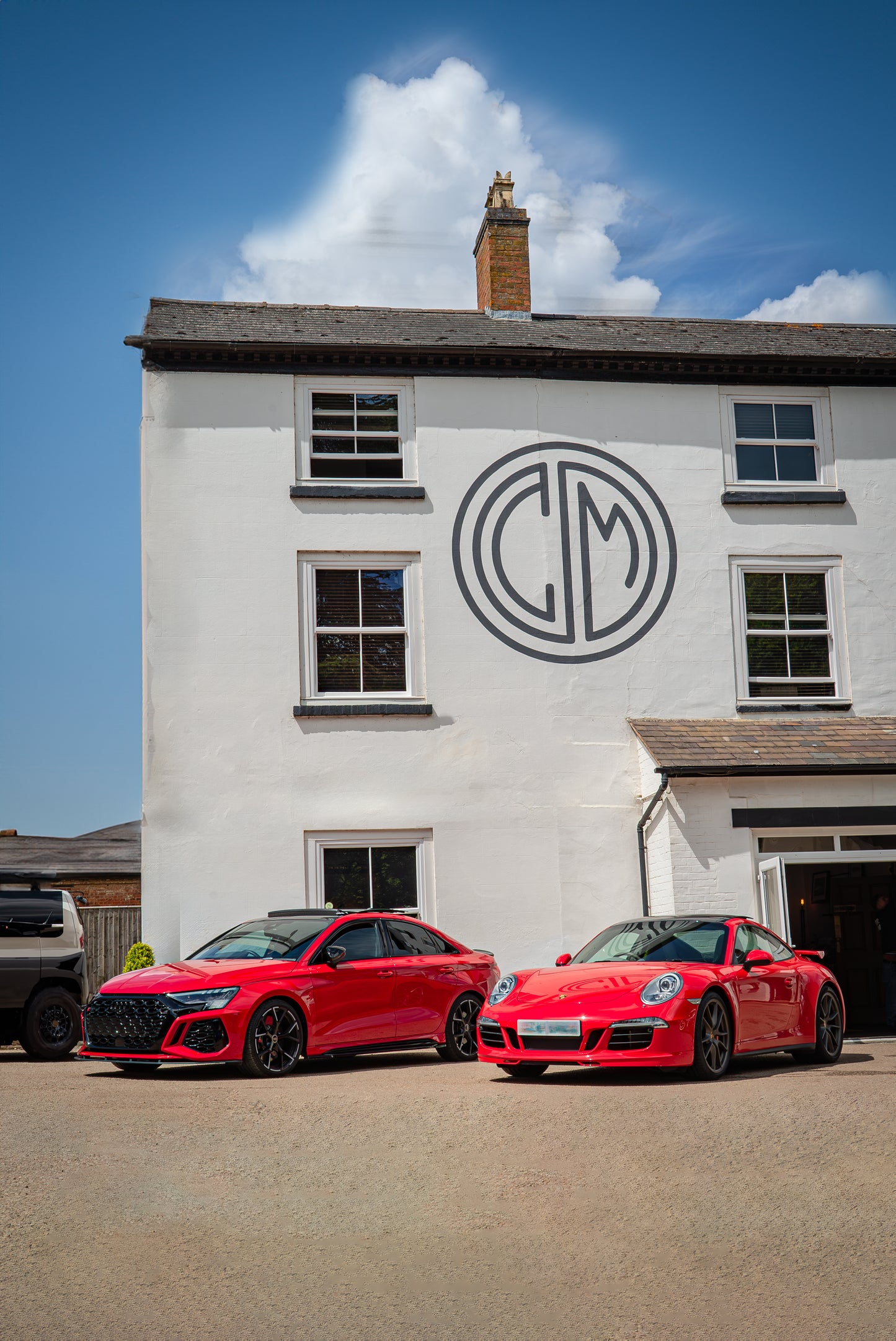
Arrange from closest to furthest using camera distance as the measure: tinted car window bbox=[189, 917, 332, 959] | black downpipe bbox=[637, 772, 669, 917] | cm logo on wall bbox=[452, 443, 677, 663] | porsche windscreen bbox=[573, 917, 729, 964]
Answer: porsche windscreen bbox=[573, 917, 729, 964]
tinted car window bbox=[189, 917, 332, 959]
black downpipe bbox=[637, 772, 669, 917]
cm logo on wall bbox=[452, 443, 677, 663]

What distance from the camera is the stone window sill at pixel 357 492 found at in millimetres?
18719

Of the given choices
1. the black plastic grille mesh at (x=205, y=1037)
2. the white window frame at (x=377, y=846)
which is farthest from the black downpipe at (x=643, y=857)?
the black plastic grille mesh at (x=205, y=1037)

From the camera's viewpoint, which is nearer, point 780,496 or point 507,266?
point 780,496

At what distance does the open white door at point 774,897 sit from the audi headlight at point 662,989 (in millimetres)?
6594

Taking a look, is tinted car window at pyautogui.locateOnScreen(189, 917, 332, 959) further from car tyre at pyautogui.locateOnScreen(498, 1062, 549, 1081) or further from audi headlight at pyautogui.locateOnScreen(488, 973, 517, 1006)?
car tyre at pyautogui.locateOnScreen(498, 1062, 549, 1081)

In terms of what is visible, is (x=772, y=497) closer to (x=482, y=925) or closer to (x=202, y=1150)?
(x=482, y=925)

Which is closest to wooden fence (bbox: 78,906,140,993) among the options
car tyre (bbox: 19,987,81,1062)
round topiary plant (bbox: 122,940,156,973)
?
round topiary plant (bbox: 122,940,156,973)

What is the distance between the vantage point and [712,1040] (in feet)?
35.5

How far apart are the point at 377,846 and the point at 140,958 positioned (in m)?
3.31

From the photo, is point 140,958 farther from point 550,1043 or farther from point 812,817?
point 812,817

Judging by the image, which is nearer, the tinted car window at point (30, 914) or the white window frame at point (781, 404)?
the tinted car window at point (30, 914)

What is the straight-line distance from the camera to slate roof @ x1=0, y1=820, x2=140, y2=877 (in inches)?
1049

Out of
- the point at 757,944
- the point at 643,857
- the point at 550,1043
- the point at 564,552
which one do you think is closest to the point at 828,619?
the point at 564,552

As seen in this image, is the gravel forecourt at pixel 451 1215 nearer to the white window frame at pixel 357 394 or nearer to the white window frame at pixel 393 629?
the white window frame at pixel 393 629
